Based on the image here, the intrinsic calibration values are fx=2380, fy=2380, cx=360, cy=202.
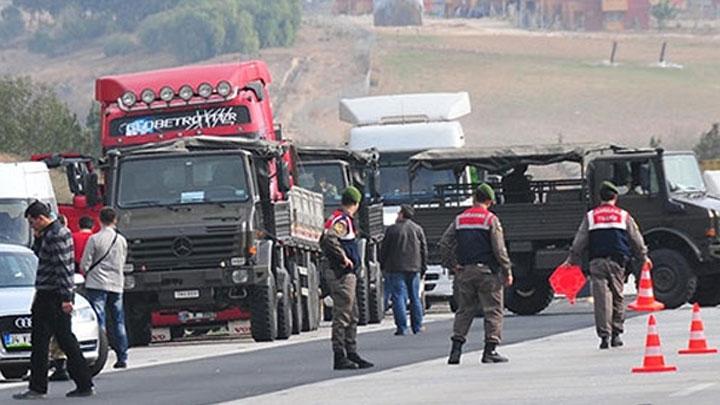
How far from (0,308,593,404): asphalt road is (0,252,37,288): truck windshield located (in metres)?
1.35

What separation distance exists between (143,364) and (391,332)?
663 cm

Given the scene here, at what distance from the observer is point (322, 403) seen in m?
19.4

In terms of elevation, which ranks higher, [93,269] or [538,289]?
[93,269]

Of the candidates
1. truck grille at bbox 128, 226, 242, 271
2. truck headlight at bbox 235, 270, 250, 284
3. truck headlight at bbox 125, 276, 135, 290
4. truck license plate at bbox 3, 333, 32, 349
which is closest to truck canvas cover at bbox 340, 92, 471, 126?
truck grille at bbox 128, 226, 242, 271

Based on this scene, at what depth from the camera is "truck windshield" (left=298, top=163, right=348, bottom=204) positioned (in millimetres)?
38344

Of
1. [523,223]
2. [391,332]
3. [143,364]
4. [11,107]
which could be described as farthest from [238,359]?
[11,107]

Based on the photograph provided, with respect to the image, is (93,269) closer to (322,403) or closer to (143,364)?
(143,364)

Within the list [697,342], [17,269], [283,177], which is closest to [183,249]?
[283,177]

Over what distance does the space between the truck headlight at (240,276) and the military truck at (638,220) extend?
7149 mm

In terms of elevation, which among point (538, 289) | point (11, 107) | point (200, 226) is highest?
point (200, 226)

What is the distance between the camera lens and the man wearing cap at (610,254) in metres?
25.3

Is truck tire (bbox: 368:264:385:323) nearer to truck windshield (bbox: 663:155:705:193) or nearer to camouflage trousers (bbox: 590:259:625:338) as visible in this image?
truck windshield (bbox: 663:155:705:193)

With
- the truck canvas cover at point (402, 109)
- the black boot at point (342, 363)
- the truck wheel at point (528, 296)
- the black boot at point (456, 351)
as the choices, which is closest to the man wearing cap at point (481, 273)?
the black boot at point (456, 351)

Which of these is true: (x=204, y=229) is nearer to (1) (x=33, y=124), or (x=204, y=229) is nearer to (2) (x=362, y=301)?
(2) (x=362, y=301)
